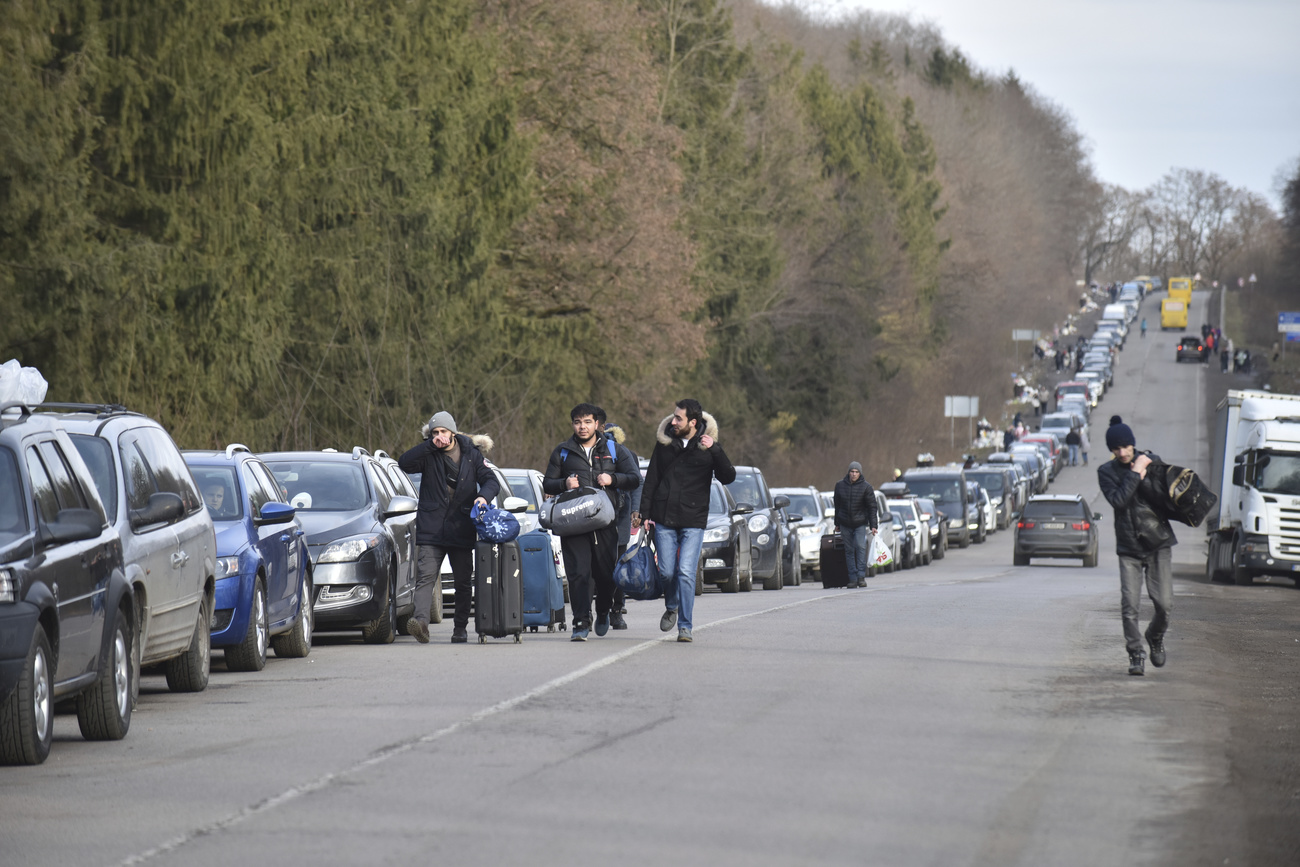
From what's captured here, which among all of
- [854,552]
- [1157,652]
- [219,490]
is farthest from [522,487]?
[1157,652]

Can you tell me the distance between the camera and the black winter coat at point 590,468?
16000 millimetres

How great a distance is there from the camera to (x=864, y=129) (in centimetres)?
9538

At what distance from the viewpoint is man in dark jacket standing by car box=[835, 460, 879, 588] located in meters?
30.0

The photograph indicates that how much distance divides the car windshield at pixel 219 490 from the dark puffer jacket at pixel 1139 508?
249 inches

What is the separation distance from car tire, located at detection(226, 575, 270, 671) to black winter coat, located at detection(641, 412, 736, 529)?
3.08 m

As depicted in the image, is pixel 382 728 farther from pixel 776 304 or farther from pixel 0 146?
pixel 776 304

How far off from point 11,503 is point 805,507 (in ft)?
97.8

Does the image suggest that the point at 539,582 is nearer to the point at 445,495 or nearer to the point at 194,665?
the point at 445,495

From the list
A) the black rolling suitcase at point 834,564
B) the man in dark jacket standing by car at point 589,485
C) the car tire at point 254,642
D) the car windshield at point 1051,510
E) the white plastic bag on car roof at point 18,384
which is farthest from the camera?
the car windshield at point 1051,510

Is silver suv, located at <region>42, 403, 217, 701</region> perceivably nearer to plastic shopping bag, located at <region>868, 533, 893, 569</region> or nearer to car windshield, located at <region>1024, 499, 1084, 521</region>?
A: plastic shopping bag, located at <region>868, 533, 893, 569</region>

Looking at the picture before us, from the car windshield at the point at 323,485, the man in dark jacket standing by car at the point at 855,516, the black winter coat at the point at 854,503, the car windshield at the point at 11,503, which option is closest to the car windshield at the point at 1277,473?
the man in dark jacket standing by car at the point at 855,516

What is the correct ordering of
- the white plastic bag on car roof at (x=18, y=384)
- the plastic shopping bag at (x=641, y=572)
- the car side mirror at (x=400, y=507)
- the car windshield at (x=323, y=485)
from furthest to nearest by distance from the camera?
the car windshield at (x=323, y=485)
the car side mirror at (x=400, y=507)
the plastic shopping bag at (x=641, y=572)
the white plastic bag on car roof at (x=18, y=384)

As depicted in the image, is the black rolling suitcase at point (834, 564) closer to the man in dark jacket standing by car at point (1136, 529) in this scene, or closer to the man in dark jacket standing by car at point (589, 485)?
the man in dark jacket standing by car at point (589, 485)

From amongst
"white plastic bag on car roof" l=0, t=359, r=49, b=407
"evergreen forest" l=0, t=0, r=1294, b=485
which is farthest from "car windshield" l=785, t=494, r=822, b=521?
"white plastic bag on car roof" l=0, t=359, r=49, b=407
